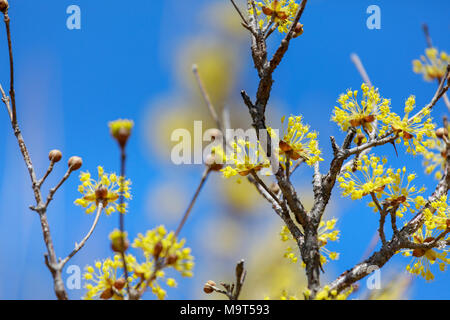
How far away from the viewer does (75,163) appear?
5.26 ft


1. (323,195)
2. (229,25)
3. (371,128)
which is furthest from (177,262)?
(229,25)

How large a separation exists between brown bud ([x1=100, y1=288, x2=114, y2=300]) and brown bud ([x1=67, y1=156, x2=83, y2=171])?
0.43 meters

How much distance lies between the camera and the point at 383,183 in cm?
178

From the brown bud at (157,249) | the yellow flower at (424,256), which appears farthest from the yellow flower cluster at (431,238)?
the brown bud at (157,249)

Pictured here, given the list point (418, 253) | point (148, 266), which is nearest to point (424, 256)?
point (418, 253)

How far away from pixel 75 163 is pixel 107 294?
45 centimetres

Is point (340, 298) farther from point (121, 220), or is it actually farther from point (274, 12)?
point (274, 12)

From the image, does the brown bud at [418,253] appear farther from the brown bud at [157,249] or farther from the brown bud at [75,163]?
the brown bud at [75,163]

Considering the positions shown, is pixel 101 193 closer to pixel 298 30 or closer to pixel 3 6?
pixel 3 6

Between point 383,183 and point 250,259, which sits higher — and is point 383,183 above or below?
above
